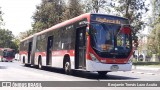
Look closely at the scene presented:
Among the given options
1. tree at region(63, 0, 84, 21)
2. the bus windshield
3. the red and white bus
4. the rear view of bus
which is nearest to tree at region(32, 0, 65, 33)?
tree at region(63, 0, 84, 21)

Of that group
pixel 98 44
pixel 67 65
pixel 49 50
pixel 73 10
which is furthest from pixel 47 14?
pixel 98 44

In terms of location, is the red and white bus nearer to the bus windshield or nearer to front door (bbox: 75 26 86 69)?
front door (bbox: 75 26 86 69)

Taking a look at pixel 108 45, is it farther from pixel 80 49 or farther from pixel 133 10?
pixel 133 10

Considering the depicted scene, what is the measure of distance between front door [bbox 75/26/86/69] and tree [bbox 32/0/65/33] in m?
50.9

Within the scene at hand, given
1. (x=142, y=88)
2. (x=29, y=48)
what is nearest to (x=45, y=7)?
(x=29, y=48)

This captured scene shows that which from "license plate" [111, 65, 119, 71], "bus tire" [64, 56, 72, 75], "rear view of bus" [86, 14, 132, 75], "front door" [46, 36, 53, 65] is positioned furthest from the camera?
"front door" [46, 36, 53, 65]

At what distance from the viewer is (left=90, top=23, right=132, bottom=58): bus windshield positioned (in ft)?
53.1

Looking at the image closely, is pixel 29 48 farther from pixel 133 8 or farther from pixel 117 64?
pixel 133 8

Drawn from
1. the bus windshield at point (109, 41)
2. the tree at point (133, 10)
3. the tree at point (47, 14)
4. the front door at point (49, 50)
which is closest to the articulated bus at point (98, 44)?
the bus windshield at point (109, 41)

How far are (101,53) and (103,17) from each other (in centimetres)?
199

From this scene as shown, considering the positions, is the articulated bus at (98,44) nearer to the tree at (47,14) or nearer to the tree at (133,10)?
the tree at (133,10)

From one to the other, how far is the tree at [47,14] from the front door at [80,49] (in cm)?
5088

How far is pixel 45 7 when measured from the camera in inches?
2830

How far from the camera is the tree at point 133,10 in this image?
51844 millimetres
